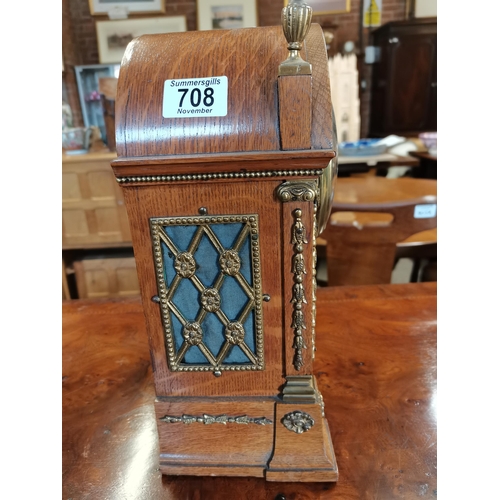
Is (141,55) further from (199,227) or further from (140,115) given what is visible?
(199,227)

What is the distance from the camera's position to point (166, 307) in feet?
1.80

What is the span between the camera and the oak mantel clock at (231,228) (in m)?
0.47

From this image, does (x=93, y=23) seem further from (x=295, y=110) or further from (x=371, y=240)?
(x=295, y=110)

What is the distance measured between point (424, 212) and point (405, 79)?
217cm

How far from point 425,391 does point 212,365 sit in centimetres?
42

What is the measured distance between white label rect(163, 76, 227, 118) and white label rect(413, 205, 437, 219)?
76 cm

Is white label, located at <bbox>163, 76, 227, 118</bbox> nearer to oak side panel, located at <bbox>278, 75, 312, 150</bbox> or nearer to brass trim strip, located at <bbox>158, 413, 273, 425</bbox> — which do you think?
oak side panel, located at <bbox>278, 75, 312, 150</bbox>

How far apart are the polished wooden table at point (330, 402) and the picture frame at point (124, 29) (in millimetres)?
2275

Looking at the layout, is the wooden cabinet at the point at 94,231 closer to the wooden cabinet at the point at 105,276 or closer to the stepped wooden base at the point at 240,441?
the wooden cabinet at the point at 105,276

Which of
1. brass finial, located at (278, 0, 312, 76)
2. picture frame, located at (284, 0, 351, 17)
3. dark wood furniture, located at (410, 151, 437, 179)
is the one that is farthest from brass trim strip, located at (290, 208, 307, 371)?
picture frame, located at (284, 0, 351, 17)

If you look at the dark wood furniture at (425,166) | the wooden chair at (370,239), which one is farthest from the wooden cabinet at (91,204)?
the dark wood furniture at (425,166)

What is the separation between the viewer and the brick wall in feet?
8.85

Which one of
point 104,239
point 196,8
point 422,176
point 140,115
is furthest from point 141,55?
point 196,8

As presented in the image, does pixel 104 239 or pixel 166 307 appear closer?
pixel 166 307
